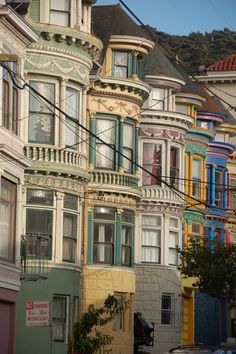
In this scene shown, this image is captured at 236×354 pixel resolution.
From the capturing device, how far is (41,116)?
45.8 m

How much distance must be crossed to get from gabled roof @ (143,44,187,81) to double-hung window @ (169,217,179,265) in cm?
623

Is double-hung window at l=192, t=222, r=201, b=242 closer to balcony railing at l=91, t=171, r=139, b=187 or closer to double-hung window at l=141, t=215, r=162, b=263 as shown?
double-hung window at l=141, t=215, r=162, b=263

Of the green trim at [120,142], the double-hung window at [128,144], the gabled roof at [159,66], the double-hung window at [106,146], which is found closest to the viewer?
the double-hung window at [106,146]

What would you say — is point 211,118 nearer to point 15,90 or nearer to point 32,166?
point 32,166

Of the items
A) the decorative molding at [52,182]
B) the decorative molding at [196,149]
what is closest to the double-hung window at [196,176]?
the decorative molding at [196,149]

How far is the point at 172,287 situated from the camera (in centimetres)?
5856

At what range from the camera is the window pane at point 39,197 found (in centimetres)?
4569

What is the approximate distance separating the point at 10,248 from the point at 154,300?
17992 mm

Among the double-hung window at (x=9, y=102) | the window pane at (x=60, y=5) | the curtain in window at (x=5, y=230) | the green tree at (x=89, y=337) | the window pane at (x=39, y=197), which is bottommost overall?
Answer: the green tree at (x=89, y=337)

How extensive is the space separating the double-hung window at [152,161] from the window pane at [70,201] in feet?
36.6

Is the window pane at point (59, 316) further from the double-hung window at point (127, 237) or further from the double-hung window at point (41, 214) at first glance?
the double-hung window at point (127, 237)

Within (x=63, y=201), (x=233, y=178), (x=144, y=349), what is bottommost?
(x=144, y=349)

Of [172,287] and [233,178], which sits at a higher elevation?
[233,178]

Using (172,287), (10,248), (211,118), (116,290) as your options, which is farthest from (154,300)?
(10,248)
